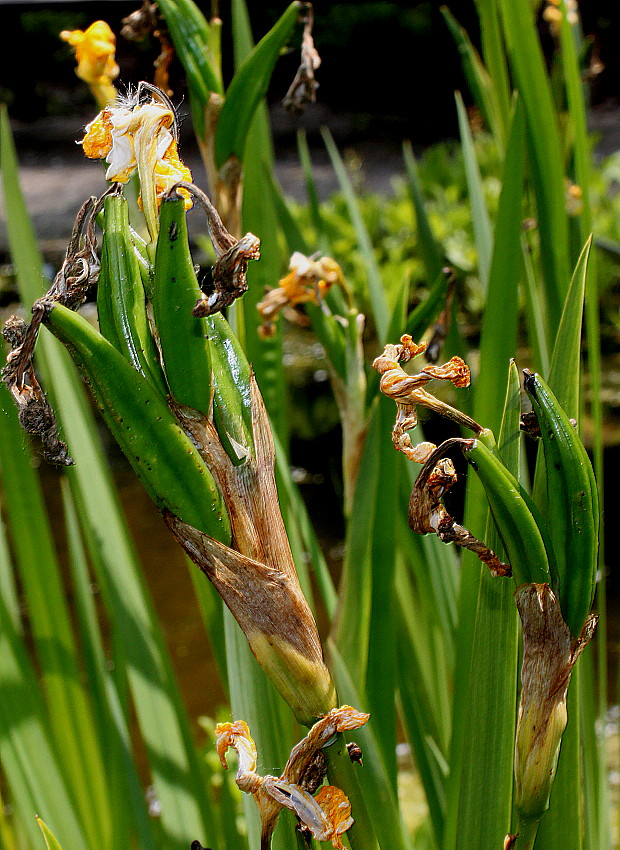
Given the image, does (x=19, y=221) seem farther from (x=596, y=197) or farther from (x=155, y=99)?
(x=596, y=197)

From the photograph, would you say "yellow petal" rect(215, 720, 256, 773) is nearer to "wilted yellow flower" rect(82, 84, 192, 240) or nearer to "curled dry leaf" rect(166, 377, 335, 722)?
"curled dry leaf" rect(166, 377, 335, 722)

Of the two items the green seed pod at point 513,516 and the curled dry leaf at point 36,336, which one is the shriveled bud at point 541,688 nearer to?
the green seed pod at point 513,516

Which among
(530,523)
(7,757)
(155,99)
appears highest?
(155,99)

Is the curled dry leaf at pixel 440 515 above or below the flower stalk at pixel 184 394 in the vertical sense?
below

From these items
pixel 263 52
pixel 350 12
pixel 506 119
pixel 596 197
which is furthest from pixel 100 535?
pixel 350 12

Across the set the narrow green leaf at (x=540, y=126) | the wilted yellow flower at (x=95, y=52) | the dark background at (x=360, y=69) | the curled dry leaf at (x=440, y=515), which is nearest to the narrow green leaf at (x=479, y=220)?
the narrow green leaf at (x=540, y=126)

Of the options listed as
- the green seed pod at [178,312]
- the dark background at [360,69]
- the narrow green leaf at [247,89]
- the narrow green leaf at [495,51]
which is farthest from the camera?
the dark background at [360,69]
